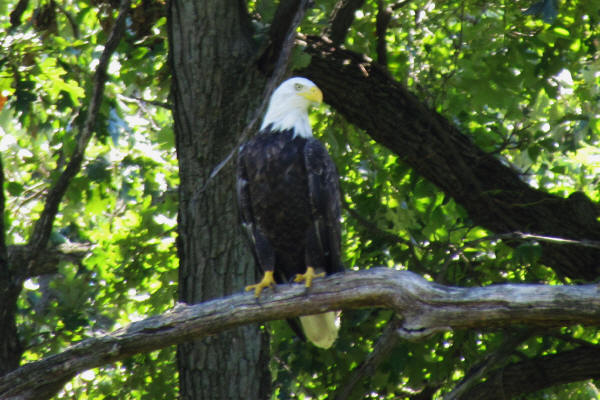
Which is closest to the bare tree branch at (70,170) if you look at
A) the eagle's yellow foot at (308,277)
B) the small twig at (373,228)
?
the eagle's yellow foot at (308,277)

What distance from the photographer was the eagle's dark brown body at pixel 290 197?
4.36 m

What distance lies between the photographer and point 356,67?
5332 millimetres

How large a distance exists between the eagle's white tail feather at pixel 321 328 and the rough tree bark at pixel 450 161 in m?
1.25

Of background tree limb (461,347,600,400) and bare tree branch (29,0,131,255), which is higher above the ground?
bare tree branch (29,0,131,255)

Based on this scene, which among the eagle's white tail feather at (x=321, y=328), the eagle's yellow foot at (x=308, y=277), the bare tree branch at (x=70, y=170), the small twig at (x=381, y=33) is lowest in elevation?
the eagle's white tail feather at (x=321, y=328)

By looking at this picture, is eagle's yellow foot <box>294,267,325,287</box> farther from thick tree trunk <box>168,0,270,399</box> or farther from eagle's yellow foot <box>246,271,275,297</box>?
thick tree trunk <box>168,0,270,399</box>

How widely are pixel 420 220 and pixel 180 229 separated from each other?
204cm

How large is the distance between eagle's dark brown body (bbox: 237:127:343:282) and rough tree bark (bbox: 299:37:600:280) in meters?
0.94

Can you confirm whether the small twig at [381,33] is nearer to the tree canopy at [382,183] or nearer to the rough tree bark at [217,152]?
the tree canopy at [382,183]

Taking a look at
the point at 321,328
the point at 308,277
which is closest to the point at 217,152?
the point at 321,328

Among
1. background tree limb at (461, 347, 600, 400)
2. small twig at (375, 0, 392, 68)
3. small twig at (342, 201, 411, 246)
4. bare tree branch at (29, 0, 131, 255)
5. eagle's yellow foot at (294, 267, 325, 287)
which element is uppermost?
small twig at (375, 0, 392, 68)

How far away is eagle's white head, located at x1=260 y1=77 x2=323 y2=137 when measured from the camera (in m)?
4.60

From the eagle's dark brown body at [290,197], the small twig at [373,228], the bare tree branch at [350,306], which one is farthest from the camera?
the small twig at [373,228]

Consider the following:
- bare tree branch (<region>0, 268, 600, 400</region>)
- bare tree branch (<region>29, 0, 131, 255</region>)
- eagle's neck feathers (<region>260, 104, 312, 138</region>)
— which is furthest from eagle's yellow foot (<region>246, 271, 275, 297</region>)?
bare tree branch (<region>29, 0, 131, 255</region>)
